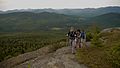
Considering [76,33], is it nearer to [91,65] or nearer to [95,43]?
[95,43]

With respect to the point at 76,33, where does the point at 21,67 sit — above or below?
below

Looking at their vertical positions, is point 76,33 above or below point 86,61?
above

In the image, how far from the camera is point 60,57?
23.2 meters

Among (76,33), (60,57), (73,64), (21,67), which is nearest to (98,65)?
(73,64)

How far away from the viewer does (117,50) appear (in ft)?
73.8

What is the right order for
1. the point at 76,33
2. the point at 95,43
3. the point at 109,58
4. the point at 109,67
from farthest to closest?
the point at 95,43 < the point at 76,33 < the point at 109,58 < the point at 109,67

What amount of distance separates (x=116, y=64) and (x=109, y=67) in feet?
2.30

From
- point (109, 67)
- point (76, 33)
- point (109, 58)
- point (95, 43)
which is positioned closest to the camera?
point (109, 67)

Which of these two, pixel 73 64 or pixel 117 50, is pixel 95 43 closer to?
pixel 117 50

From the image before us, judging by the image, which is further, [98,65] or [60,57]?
[60,57]

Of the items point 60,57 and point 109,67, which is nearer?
point 109,67

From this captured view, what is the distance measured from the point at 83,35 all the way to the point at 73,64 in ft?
20.2

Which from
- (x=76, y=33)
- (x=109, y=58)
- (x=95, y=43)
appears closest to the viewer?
(x=109, y=58)

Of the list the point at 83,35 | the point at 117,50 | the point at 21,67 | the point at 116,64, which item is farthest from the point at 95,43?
the point at 21,67
